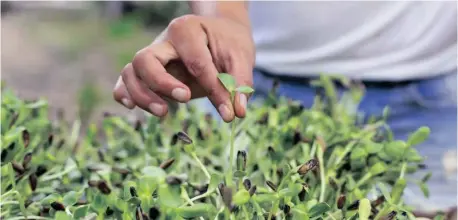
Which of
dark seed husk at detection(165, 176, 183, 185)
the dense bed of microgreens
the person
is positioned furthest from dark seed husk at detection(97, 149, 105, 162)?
the person

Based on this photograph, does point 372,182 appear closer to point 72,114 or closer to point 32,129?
point 32,129

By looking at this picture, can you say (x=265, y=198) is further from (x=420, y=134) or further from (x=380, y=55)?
(x=380, y=55)

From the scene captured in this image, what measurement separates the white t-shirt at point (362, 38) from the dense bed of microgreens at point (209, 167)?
33 centimetres

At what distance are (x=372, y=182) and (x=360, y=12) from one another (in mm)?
610

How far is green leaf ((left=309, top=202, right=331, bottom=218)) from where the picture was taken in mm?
686

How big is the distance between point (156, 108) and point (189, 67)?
6 centimetres

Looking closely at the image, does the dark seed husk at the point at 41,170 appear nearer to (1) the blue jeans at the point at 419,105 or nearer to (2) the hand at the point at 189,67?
(2) the hand at the point at 189,67

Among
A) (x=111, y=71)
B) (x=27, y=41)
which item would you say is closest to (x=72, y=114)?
(x=111, y=71)

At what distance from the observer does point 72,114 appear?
3.46 meters

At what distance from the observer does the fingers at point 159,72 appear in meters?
0.76

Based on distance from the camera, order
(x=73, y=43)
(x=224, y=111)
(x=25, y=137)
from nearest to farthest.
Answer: (x=224, y=111), (x=25, y=137), (x=73, y=43)

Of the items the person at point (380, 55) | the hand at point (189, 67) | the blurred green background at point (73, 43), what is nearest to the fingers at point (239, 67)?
the hand at point (189, 67)

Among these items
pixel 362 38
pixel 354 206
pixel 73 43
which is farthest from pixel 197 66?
pixel 73 43

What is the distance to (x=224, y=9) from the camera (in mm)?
906
